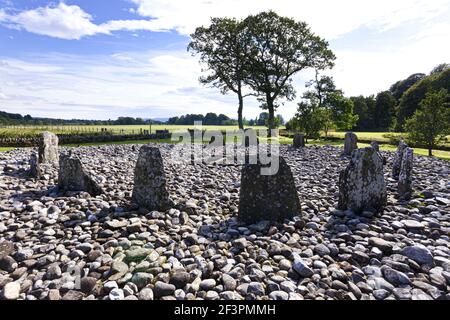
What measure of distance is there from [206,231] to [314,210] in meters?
3.08

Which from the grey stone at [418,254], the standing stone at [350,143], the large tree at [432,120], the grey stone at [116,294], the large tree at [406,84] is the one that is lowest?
the grey stone at [116,294]

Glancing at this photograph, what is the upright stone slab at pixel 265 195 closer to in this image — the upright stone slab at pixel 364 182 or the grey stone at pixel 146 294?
the upright stone slab at pixel 364 182

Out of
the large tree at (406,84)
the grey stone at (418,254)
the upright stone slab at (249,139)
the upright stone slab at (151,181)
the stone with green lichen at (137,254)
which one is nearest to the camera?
the grey stone at (418,254)

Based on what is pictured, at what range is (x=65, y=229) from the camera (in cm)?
582

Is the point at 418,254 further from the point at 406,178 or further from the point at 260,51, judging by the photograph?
the point at 260,51

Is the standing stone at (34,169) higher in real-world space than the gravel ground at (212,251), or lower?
higher

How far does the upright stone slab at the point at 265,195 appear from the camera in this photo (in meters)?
6.52

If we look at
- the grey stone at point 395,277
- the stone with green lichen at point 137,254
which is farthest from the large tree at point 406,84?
the stone with green lichen at point 137,254

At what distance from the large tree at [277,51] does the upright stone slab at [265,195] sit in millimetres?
29665

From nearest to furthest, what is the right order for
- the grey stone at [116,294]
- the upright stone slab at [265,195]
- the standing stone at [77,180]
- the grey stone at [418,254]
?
the grey stone at [116,294], the grey stone at [418,254], the upright stone slab at [265,195], the standing stone at [77,180]

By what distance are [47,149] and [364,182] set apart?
1437 centimetres

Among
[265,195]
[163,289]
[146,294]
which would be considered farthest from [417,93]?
[146,294]

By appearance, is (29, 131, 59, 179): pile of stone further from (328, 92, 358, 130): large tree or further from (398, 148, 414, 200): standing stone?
(328, 92, 358, 130): large tree
